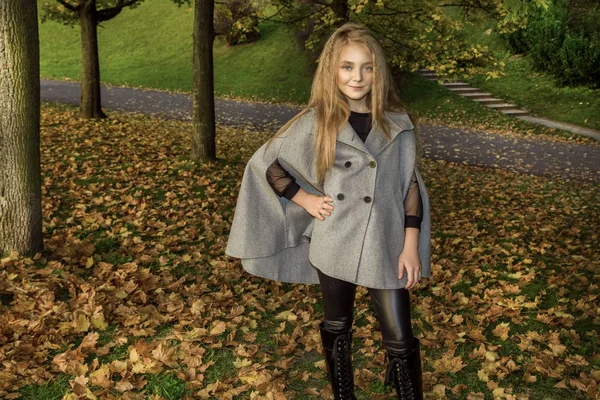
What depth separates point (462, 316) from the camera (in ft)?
16.6

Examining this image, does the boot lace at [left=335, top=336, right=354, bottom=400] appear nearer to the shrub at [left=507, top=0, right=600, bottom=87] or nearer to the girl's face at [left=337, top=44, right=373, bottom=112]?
the girl's face at [left=337, top=44, right=373, bottom=112]

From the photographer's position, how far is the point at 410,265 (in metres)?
2.69

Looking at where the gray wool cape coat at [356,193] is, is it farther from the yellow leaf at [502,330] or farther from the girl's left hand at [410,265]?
the yellow leaf at [502,330]

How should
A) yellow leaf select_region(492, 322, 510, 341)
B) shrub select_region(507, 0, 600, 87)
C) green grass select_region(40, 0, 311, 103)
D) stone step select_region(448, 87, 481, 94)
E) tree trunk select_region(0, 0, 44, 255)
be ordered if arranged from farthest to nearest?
green grass select_region(40, 0, 311, 103), stone step select_region(448, 87, 481, 94), shrub select_region(507, 0, 600, 87), tree trunk select_region(0, 0, 44, 255), yellow leaf select_region(492, 322, 510, 341)

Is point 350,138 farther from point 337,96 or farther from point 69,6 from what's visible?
point 69,6

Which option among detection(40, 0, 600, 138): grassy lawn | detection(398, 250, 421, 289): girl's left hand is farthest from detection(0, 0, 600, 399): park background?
detection(40, 0, 600, 138): grassy lawn

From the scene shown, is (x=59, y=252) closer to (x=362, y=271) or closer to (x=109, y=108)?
(x=362, y=271)

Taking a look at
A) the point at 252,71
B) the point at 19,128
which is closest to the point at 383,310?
the point at 19,128

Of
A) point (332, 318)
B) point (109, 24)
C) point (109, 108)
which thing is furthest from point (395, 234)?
point (109, 24)

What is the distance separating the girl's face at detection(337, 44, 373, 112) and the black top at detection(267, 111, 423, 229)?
0.39 ft

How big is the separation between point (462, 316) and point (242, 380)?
2.22m

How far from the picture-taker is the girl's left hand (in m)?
2.69

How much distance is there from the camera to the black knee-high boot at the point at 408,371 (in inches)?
114

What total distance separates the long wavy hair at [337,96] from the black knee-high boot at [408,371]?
3.21 ft
